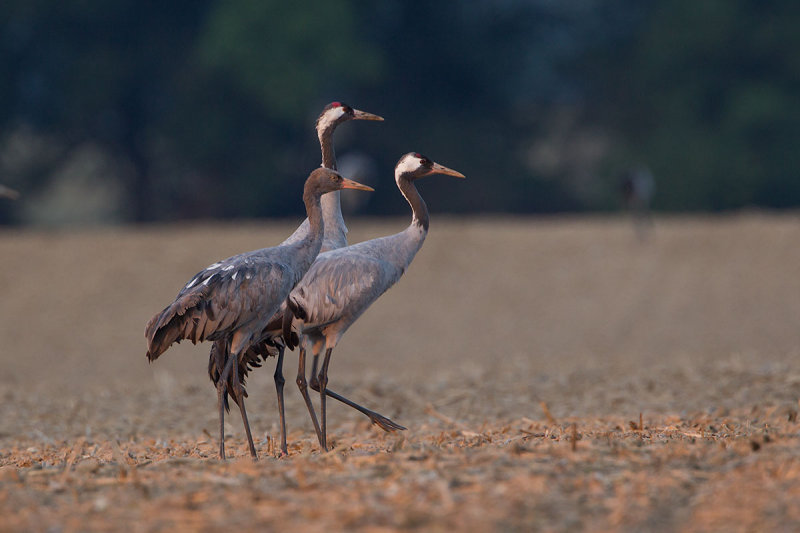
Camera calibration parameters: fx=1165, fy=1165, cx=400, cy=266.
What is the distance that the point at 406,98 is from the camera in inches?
1281

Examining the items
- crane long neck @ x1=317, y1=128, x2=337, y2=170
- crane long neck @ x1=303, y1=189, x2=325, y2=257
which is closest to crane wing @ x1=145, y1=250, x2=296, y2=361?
crane long neck @ x1=303, y1=189, x2=325, y2=257

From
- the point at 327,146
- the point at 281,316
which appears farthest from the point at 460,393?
the point at 281,316

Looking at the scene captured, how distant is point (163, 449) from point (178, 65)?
2541 cm

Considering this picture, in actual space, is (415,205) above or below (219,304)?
above

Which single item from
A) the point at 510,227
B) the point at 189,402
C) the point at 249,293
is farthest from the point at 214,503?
the point at 510,227

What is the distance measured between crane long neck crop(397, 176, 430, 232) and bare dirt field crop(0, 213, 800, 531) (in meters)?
1.28

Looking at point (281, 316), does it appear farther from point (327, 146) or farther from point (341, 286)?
point (327, 146)

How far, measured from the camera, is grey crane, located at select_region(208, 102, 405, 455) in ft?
22.0

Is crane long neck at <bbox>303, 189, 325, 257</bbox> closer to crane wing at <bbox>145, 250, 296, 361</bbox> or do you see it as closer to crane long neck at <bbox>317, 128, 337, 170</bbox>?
crane wing at <bbox>145, 250, 296, 361</bbox>

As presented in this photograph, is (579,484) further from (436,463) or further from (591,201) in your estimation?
(591,201)

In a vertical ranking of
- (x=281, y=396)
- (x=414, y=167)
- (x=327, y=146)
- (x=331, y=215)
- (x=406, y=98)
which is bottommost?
(x=281, y=396)

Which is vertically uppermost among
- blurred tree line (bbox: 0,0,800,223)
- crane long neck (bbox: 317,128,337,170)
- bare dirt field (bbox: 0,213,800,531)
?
blurred tree line (bbox: 0,0,800,223)

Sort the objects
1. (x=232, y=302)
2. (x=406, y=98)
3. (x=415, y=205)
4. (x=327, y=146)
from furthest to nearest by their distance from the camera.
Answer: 1. (x=406, y=98)
2. (x=327, y=146)
3. (x=415, y=205)
4. (x=232, y=302)

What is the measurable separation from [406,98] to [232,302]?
2693 centimetres
